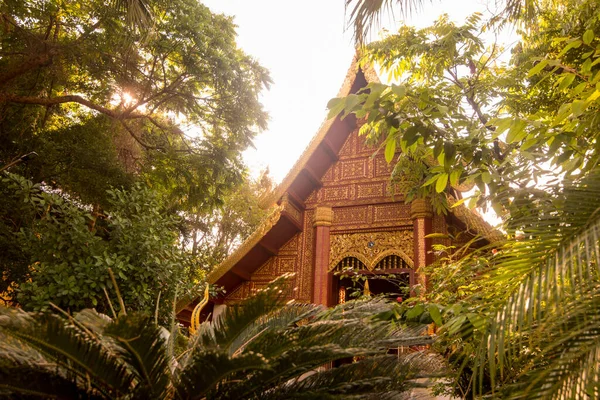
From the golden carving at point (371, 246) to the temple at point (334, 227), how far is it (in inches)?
0.6

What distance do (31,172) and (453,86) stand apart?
28.4 feet

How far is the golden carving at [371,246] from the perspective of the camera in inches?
280

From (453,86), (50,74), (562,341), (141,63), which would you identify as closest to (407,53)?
(453,86)

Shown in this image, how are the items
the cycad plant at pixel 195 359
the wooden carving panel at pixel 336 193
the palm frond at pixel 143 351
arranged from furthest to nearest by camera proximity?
1. the wooden carving panel at pixel 336 193
2. the cycad plant at pixel 195 359
3. the palm frond at pixel 143 351

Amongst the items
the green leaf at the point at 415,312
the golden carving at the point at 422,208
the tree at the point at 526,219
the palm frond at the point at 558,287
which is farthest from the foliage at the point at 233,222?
the palm frond at the point at 558,287

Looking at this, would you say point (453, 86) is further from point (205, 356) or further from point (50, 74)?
point (50, 74)

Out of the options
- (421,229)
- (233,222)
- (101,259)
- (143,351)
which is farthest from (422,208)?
(233,222)

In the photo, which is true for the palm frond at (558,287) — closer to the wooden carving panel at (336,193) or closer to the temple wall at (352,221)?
the temple wall at (352,221)

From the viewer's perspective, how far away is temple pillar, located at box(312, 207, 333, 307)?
7.34m

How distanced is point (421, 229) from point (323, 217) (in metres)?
1.55

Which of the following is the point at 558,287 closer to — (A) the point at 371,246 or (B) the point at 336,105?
(B) the point at 336,105

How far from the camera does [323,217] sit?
7676 mm

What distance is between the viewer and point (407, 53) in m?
5.76

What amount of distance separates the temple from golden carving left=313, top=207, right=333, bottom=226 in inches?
0.6
